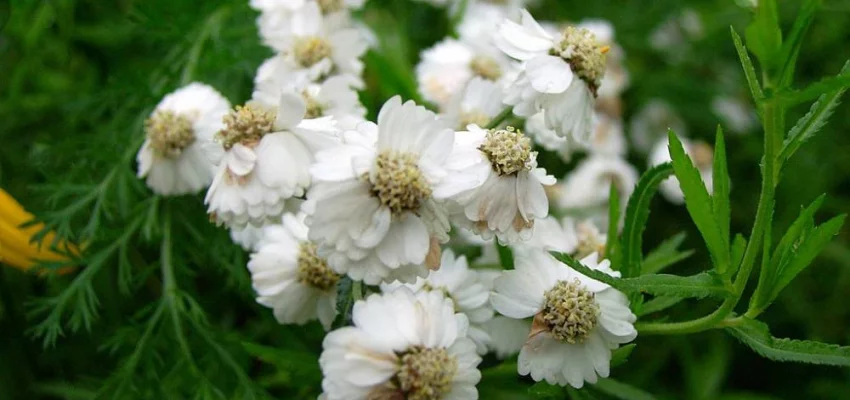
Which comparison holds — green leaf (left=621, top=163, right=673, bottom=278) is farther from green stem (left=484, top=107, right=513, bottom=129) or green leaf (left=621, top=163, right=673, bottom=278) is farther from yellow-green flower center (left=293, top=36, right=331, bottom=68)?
yellow-green flower center (left=293, top=36, right=331, bottom=68)


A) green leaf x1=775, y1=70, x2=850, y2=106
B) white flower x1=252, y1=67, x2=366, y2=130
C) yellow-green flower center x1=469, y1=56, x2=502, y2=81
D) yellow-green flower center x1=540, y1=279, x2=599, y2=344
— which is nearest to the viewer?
green leaf x1=775, y1=70, x2=850, y2=106

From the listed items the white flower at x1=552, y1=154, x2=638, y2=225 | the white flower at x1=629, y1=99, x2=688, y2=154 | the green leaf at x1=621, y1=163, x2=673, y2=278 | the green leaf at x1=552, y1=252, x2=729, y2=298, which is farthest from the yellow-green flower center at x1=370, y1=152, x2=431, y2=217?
the white flower at x1=629, y1=99, x2=688, y2=154

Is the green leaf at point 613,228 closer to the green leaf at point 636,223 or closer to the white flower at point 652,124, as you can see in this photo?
the green leaf at point 636,223

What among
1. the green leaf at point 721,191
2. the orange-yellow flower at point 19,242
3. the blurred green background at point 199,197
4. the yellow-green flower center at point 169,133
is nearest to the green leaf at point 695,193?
the green leaf at point 721,191

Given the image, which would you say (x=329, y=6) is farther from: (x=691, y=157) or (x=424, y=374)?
(x=691, y=157)

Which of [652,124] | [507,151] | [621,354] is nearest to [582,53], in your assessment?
[507,151]

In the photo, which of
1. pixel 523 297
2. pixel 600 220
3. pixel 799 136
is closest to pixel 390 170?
pixel 523 297
